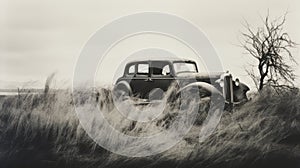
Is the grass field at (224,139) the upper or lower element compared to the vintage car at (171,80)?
lower

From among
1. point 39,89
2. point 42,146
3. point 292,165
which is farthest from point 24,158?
point 292,165

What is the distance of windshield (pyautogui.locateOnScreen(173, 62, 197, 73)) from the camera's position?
146 cm

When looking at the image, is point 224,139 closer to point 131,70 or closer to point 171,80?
point 171,80

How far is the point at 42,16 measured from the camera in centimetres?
150

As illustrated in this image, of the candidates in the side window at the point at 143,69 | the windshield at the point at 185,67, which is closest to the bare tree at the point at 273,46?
the windshield at the point at 185,67

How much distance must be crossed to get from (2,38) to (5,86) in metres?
0.19

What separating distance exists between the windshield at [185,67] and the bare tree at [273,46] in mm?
209

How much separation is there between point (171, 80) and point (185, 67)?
0.07 m

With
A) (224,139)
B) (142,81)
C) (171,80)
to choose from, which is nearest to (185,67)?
(171,80)

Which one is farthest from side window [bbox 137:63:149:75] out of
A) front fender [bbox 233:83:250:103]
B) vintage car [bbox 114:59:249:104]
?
front fender [bbox 233:83:250:103]

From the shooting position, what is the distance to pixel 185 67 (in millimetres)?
1458

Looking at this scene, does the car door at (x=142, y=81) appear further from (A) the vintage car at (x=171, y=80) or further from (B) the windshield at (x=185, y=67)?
(B) the windshield at (x=185, y=67)

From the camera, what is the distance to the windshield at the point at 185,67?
1.46m

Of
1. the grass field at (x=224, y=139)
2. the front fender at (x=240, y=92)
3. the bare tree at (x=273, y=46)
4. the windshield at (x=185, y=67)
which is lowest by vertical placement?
the grass field at (x=224, y=139)
